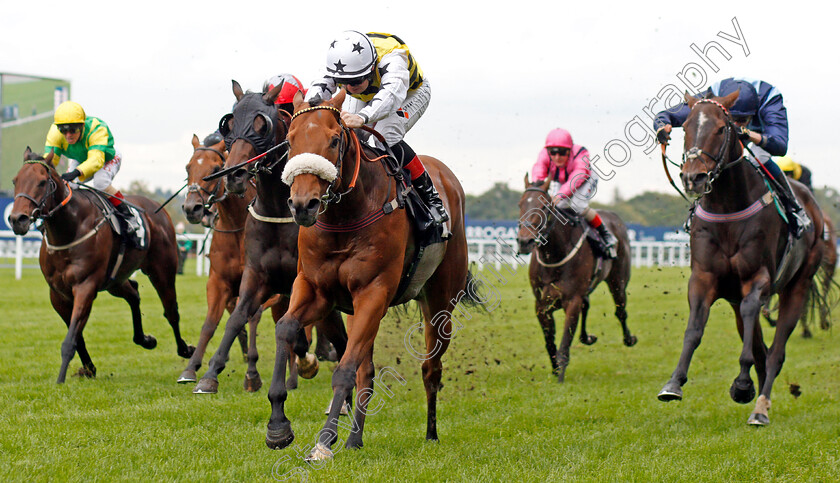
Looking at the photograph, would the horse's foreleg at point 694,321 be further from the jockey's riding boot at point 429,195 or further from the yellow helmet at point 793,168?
the yellow helmet at point 793,168

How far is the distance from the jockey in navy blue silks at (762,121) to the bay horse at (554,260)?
2398 millimetres

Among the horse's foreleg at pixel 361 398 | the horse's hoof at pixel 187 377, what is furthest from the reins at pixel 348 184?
the horse's hoof at pixel 187 377

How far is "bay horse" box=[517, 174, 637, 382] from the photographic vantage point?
816 centimetres

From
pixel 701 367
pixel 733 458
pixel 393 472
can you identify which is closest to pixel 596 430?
pixel 733 458

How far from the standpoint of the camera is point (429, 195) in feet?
15.9

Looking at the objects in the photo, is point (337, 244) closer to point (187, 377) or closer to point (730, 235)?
point (187, 377)

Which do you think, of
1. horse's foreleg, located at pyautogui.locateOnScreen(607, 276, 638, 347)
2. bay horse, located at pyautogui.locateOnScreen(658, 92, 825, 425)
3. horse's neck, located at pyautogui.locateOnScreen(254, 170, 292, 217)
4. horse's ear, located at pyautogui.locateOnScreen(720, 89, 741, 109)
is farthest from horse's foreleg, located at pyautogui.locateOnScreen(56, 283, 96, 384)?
horse's foreleg, located at pyautogui.locateOnScreen(607, 276, 638, 347)

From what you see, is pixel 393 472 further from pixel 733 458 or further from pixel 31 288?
pixel 31 288

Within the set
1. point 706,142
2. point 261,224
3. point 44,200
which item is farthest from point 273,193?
point 706,142

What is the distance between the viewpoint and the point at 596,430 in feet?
18.1

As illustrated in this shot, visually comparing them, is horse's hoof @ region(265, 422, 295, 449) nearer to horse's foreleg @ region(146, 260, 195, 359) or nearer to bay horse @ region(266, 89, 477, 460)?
bay horse @ region(266, 89, 477, 460)

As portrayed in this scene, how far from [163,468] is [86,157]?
4327 millimetres

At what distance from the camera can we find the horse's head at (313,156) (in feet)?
11.7

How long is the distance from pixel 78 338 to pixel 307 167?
4247 mm
